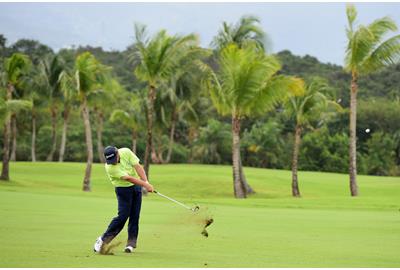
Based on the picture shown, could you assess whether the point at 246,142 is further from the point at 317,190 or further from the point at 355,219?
the point at 355,219

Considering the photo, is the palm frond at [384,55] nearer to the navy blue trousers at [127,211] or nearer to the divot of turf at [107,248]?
the navy blue trousers at [127,211]

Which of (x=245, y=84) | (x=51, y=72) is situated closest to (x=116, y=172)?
(x=245, y=84)

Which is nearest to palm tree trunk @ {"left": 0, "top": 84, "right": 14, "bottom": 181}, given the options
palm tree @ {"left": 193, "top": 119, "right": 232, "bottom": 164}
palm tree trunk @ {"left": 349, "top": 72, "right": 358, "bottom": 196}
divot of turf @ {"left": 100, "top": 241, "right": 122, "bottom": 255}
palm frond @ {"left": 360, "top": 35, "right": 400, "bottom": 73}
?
palm tree trunk @ {"left": 349, "top": 72, "right": 358, "bottom": 196}

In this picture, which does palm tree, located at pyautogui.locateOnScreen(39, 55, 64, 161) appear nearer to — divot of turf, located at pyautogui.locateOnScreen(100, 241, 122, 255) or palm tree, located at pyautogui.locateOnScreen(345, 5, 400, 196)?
palm tree, located at pyautogui.locateOnScreen(345, 5, 400, 196)

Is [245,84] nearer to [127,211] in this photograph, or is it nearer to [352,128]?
[352,128]

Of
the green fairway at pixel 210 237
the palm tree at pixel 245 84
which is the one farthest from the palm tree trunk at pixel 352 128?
the green fairway at pixel 210 237

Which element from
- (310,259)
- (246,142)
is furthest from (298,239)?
(246,142)

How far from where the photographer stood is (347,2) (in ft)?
125

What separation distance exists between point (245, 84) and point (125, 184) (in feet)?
85.4

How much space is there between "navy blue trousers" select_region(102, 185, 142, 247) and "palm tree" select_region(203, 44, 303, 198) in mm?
25208

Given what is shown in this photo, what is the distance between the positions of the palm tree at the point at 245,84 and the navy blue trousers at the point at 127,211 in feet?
82.7

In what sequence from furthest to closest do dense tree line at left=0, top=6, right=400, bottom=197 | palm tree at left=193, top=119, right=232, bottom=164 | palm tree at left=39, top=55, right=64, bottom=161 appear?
palm tree at left=193, top=119, right=232, bottom=164 < palm tree at left=39, top=55, right=64, bottom=161 < dense tree line at left=0, top=6, right=400, bottom=197

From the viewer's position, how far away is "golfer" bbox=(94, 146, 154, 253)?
1207 cm

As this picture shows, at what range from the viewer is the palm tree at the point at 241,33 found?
4350cm
